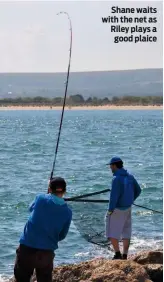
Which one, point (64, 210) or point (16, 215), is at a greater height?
point (64, 210)

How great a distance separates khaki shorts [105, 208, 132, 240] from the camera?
996 cm

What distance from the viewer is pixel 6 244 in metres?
15.4

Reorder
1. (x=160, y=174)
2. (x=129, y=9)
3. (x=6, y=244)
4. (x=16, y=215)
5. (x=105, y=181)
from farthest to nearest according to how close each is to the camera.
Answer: (x=160, y=174)
(x=105, y=181)
(x=16, y=215)
(x=6, y=244)
(x=129, y=9)

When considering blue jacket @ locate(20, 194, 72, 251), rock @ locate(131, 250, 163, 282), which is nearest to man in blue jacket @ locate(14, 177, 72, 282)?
blue jacket @ locate(20, 194, 72, 251)

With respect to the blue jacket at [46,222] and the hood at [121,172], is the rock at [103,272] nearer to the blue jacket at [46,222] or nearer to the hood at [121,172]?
the blue jacket at [46,222]

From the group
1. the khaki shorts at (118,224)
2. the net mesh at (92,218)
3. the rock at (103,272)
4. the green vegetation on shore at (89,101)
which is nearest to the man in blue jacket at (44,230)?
the rock at (103,272)

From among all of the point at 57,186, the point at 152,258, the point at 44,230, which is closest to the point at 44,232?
the point at 44,230

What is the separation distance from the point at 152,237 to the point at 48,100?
16291 centimetres

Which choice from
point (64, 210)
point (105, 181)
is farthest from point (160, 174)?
point (64, 210)

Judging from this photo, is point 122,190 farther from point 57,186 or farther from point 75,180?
point 75,180

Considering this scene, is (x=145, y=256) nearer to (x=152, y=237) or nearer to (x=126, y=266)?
(x=126, y=266)

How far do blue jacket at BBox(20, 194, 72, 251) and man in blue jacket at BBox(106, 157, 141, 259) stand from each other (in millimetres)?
1976

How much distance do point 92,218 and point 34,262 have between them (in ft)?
11.9

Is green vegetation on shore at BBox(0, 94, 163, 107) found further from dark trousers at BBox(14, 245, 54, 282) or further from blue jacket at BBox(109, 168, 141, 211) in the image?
dark trousers at BBox(14, 245, 54, 282)
